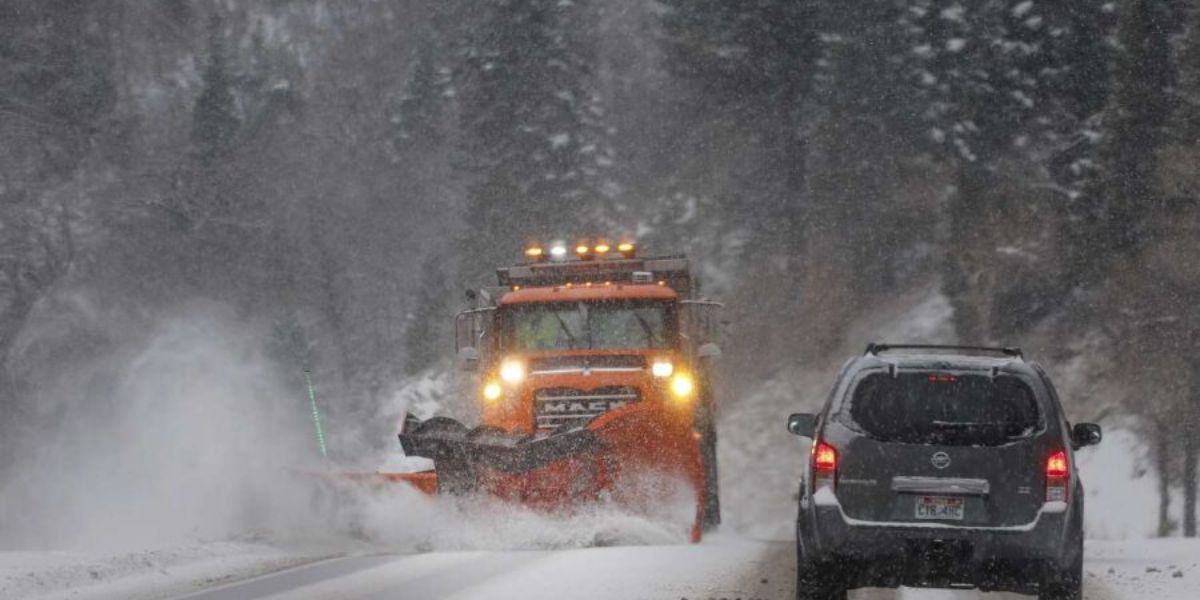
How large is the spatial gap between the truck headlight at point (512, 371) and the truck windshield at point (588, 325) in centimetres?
28

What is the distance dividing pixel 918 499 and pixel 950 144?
49.1 metres

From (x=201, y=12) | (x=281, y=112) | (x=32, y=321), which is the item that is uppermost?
(x=201, y=12)

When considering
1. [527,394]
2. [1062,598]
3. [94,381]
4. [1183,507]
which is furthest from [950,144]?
[1062,598]

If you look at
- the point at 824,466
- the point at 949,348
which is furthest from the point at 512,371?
the point at 824,466

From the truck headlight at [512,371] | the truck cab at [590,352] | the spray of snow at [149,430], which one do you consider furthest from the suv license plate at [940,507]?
the spray of snow at [149,430]

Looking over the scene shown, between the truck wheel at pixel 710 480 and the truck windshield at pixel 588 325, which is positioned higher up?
the truck windshield at pixel 588 325

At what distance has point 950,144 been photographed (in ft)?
190

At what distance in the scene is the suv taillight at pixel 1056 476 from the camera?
33.1 feet

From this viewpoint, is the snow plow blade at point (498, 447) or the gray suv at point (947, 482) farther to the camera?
the snow plow blade at point (498, 447)

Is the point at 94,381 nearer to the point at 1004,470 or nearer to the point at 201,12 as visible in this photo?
the point at 201,12

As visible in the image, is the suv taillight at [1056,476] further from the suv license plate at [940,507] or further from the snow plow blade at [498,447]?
the snow plow blade at [498,447]

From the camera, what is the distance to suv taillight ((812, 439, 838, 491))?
404 inches

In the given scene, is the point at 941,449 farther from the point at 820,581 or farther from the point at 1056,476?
the point at 820,581

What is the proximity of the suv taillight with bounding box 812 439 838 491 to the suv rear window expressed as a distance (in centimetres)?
21
